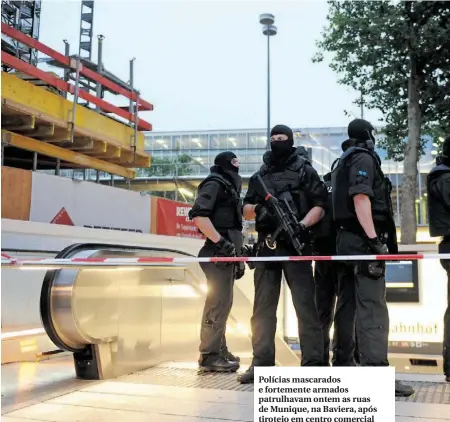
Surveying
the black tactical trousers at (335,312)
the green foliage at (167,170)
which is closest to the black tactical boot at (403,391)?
the black tactical trousers at (335,312)

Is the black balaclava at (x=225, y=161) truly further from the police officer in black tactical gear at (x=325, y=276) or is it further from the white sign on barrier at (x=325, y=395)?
the white sign on barrier at (x=325, y=395)

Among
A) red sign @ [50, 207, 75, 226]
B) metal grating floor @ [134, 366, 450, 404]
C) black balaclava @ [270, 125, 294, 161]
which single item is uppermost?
black balaclava @ [270, 125, 294, 161]

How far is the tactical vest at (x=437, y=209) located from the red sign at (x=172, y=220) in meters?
7.06

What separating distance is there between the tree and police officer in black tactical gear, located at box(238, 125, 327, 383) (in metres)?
11.4

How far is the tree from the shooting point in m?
14.1

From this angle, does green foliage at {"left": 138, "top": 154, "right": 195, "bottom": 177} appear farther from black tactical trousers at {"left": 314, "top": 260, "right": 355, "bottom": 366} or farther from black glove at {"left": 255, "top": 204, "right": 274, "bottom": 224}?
black glove at {"left": 255, "top": 204, "right": 274, "bottom": 224}

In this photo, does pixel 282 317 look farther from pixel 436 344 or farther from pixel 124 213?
pixel 124 213

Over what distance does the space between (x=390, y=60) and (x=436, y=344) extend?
10427 mm

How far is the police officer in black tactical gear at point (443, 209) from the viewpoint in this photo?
12.4 ft

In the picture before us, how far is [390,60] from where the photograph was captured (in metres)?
15.3

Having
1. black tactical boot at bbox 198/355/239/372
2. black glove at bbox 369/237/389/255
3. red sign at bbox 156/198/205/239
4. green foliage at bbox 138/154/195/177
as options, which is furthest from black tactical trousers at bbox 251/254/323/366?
green foliage at bbox 138/154/195/177

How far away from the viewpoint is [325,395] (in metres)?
2.34

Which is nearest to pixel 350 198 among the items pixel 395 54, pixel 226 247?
pixel 226 247

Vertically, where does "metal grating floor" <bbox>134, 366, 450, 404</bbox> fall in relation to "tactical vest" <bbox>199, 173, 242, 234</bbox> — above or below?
below
